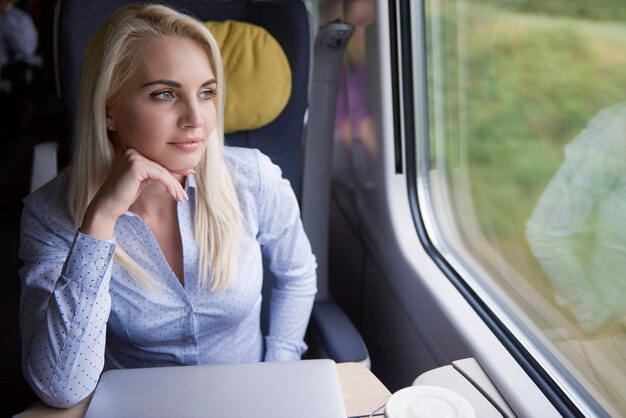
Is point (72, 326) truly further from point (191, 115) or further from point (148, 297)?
point (191, 115)

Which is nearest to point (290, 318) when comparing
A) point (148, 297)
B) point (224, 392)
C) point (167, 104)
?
point (148, 297)

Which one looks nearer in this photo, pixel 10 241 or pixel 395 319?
pixel 395 319

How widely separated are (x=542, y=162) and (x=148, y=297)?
886 mm

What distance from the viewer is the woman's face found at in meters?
1.22

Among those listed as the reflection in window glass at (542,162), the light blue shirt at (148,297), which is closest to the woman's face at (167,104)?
the light blue shirt at (148,297)

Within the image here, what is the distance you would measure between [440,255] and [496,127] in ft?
1.19

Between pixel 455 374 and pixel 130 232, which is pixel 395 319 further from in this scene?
pixel 130 232

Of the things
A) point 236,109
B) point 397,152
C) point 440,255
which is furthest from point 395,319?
point 236,109

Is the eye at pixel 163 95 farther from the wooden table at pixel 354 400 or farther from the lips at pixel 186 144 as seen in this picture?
the wooden table at pixel 354 400

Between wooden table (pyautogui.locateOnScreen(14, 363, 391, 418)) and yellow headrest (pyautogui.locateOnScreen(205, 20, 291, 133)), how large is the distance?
2.27ft

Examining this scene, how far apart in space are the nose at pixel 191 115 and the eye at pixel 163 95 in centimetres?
3

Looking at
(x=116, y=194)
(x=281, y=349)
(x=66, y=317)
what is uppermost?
(x=116, y=194)

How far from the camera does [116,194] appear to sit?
3.79ft

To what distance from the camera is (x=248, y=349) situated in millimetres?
1546
